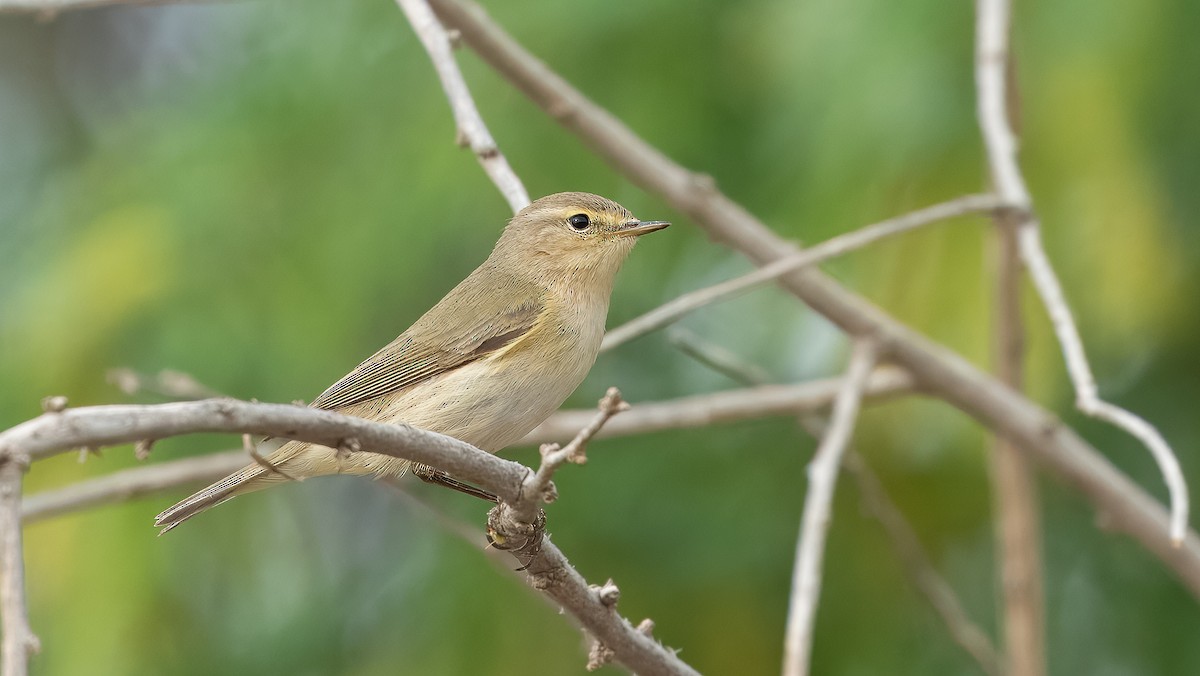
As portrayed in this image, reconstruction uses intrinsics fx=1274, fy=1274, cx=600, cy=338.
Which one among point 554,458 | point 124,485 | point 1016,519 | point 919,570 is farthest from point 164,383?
point 1016,519

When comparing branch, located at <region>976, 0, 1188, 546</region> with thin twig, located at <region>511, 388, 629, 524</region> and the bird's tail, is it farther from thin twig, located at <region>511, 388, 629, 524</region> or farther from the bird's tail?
the bird's tail

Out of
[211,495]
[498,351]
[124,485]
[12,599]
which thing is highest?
[498,351]

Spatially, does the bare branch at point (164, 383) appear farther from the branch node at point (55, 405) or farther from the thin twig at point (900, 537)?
the branch node at point (55, 405)

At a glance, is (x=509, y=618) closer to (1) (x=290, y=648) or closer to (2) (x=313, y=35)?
(1) (x=290, y=648)

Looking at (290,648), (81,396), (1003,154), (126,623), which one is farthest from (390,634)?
(1003,154)

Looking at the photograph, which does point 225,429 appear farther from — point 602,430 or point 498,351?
point 602,430

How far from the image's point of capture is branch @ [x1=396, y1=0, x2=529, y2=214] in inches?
121

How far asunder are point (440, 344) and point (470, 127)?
1.97 ft

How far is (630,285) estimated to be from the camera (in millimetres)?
5012

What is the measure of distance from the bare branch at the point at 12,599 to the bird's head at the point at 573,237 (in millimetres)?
2288

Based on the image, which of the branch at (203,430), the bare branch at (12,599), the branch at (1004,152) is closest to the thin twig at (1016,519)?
the branch at (1004,152)

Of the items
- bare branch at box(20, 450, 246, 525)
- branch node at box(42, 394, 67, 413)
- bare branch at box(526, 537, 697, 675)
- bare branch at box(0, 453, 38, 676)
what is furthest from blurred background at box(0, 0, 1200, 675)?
bare branch at box(0, 453, 38, 676)

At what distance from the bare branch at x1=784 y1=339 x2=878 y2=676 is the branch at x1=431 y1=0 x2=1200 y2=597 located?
158 mm

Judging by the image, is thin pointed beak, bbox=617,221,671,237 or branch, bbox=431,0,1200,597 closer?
thin pointed beak, bbox=617,221,671,237
